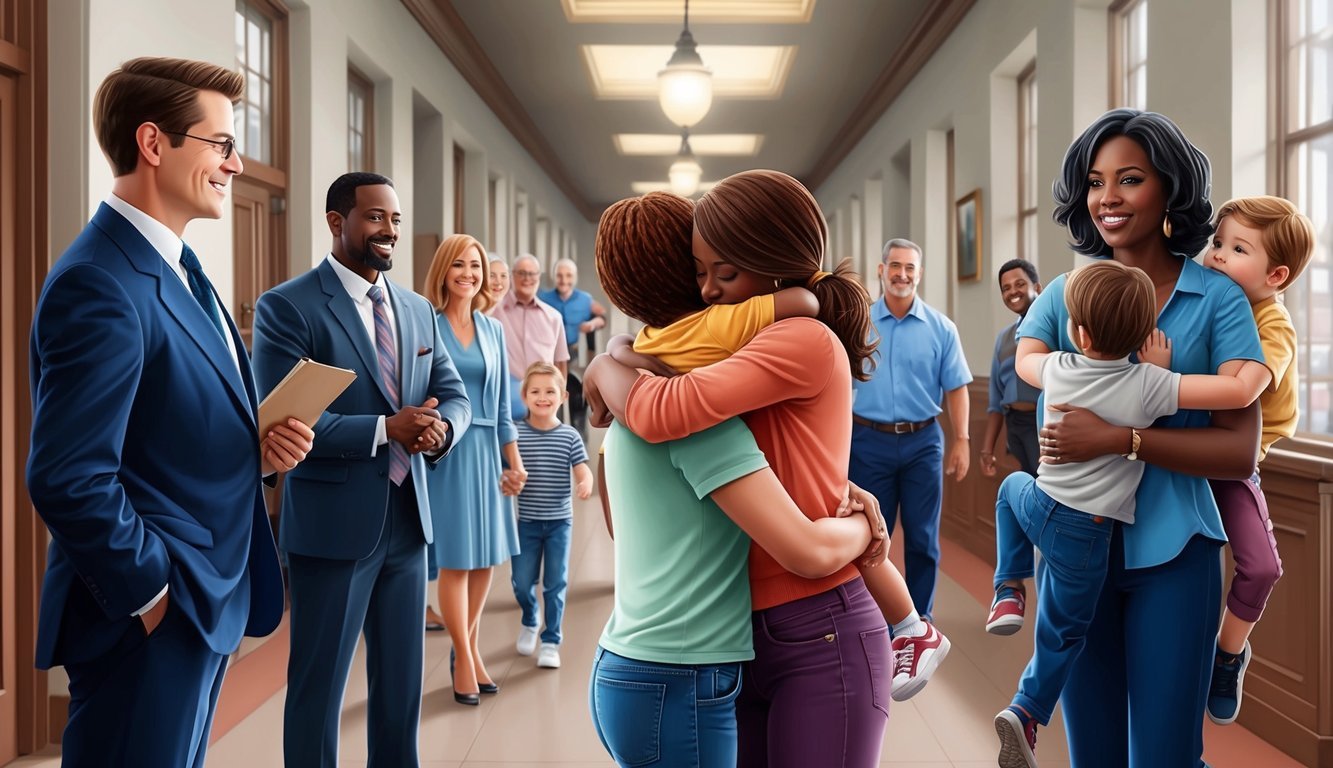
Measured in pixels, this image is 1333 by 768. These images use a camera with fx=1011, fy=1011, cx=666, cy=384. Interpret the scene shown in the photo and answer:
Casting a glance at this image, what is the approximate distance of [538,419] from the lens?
180 inches

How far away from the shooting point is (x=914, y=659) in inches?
61.4

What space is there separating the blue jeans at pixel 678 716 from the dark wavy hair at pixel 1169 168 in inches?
47.6

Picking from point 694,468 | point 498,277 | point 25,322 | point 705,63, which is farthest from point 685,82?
point 694,468

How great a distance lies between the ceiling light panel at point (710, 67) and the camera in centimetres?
948

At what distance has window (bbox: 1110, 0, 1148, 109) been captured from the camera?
→ 17.3ft

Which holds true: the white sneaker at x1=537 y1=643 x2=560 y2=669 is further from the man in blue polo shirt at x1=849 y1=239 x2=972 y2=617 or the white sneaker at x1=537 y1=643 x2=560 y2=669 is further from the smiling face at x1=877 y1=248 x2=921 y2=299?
the smiling face at x1=877 y1=248 x2=921 y2=299

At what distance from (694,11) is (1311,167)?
5438 millimetres

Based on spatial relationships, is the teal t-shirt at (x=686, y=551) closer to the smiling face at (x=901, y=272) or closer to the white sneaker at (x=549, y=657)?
the white sneaker at (x=549, y=657)

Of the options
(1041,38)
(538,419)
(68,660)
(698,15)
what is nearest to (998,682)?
(538,419)

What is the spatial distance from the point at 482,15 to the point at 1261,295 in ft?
24.3

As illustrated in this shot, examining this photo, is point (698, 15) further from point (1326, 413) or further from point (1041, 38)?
point (1326, 413)

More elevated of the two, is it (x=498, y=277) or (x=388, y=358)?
(x=498, y=277)

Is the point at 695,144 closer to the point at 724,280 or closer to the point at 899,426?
the point at 899,426

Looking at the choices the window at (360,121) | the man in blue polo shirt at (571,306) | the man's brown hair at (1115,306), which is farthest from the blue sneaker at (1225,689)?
the man in blue polo shirt at (571,306)
